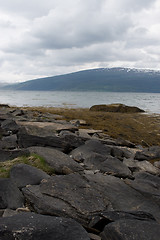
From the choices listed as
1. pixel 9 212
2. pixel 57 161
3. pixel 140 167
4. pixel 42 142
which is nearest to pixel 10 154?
pixel 57 161

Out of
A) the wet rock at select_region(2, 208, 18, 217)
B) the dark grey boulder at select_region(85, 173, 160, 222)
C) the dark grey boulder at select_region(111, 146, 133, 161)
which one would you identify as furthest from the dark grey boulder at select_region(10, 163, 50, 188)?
the dark grey boulder at select_region(111, 146, 133, 161)

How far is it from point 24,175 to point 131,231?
3.51 m

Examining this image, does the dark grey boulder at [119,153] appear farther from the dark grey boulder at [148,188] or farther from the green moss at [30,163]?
the green moss at [30,163]

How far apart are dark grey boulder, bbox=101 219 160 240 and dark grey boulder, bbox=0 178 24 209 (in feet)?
7.68

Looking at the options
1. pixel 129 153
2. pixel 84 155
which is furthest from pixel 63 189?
pixel 129 153

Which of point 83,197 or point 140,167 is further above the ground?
point 83,197

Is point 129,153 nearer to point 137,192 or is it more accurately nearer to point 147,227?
point 137,192

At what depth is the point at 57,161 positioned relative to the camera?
25.1ft

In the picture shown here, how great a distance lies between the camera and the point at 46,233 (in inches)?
137

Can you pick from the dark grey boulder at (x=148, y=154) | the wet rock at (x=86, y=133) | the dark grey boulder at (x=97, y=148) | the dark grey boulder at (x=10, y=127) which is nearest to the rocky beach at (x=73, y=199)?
the dark grey boulder at (x=97, y=148)

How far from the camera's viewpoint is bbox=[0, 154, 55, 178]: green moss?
6613 millimetres

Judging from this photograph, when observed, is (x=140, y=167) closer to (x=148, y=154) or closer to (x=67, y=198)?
(x=148, y=154)

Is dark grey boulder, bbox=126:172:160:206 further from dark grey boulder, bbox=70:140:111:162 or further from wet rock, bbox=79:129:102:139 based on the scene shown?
wet rock, bbox=79:129:102:139

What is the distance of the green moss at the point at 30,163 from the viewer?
6613mm
